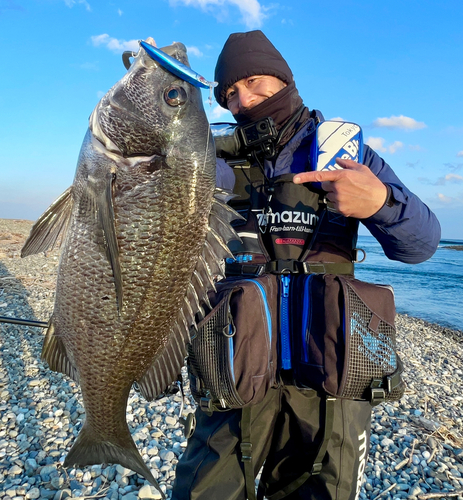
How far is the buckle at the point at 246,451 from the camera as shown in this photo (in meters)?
2.27

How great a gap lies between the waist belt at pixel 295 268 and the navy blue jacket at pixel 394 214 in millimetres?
292

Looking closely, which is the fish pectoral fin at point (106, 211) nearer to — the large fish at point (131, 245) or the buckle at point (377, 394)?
the large fish at point (131, 245)

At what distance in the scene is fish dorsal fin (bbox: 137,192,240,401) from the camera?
1973mm

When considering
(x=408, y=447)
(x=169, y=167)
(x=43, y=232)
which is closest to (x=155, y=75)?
(x=169, y=167)

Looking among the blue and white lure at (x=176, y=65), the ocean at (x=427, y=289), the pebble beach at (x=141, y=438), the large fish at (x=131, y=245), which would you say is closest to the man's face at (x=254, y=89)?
the large fish at (x=131, y=245)

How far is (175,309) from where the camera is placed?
6.40 ft

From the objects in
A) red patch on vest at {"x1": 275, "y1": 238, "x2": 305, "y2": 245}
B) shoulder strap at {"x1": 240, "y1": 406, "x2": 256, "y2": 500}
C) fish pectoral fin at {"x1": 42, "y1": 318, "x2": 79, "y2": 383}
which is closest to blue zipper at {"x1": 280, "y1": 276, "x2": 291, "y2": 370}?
red patch on vest at {"x1": 275, "y1": 238, "x2": 305, "y2": 245}

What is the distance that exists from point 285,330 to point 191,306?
70cm

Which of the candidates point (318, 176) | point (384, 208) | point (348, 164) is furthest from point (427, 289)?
point (318, 176)

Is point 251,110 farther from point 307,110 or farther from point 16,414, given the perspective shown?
point 16,414

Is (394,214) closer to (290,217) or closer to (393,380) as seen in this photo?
(290,217)

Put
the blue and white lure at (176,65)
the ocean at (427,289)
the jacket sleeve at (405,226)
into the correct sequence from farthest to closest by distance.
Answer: the ocean at (427,289)
the jacket sleeve at (405,226)
the blue and white lure at (176,65)

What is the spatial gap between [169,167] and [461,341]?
12411mm

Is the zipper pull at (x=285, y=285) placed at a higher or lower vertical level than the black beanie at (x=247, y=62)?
lower
